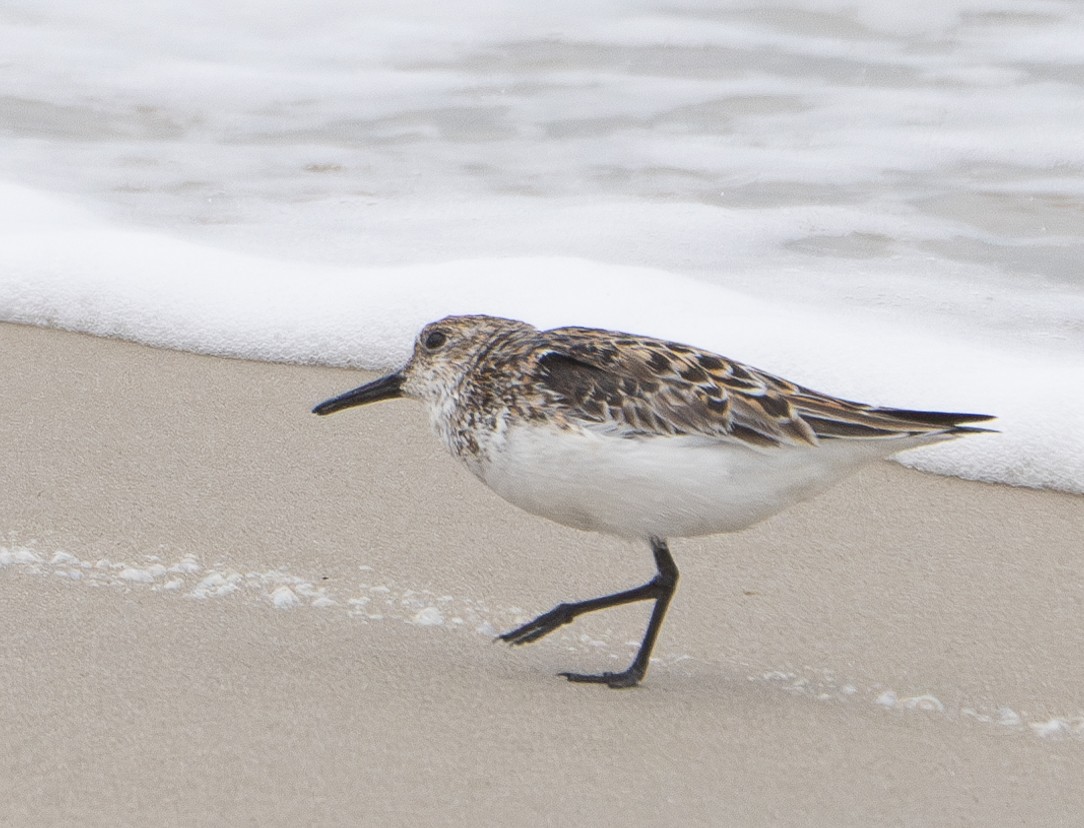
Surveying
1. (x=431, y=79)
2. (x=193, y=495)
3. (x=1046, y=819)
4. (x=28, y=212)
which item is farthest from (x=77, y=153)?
(x=1046, y=819)

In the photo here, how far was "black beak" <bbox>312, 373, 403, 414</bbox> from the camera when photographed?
11.2 ft

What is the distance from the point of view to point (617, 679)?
9.70 feet

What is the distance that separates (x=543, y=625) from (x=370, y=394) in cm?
69

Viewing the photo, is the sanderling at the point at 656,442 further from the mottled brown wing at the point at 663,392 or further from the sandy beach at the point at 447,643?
the sandy beach at the point at 447,643

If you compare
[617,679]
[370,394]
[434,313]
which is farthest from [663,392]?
[434,313]

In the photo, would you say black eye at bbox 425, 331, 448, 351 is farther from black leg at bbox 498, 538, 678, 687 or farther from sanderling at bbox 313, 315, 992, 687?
black leg at bbox 498, 538, 678, 687

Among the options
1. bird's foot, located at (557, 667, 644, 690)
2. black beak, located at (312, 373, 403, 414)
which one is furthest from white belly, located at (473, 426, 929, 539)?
black beak, located at (312, 373, 403, 414)

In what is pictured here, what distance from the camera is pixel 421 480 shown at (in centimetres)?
400

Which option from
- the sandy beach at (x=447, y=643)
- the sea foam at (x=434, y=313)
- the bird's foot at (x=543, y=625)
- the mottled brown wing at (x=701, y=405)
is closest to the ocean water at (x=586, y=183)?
the sea foam at (x=434, y=313)

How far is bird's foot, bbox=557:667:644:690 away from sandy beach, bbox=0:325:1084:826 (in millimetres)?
21

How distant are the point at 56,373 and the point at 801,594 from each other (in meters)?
2.25

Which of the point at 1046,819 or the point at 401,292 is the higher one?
the point at 401,292

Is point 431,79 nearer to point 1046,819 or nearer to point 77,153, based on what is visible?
point 77,153

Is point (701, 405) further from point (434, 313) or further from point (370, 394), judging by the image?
point (434, 313)
